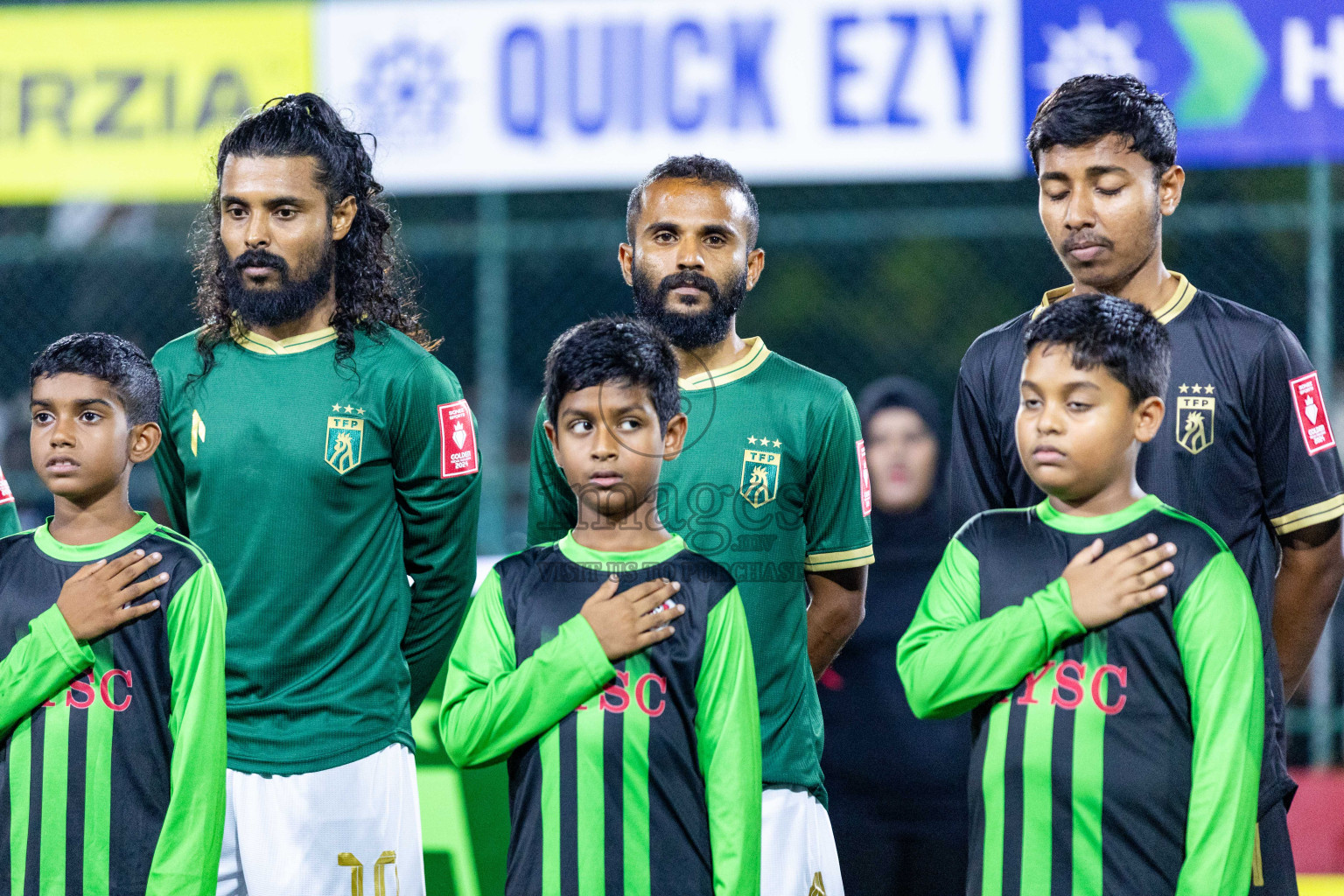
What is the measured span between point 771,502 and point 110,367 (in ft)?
4.44

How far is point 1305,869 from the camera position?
5.30 meters

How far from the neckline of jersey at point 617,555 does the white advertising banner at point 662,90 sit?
450 centimetres

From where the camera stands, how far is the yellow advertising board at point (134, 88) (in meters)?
7.29

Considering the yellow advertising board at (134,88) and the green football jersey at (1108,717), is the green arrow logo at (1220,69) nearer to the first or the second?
the yellow advertising board at (134,88)

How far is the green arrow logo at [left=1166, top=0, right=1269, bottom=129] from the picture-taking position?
21.9 feet

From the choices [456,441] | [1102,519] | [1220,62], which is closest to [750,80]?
[1220,62]

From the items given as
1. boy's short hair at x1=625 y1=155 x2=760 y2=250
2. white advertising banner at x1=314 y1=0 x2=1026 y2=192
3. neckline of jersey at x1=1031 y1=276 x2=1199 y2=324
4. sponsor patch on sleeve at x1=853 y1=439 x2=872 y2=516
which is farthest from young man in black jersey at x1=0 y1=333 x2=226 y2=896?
white advertising banner at x1=314 y1=0 x2=1026 y2=192

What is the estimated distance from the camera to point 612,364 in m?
2.72

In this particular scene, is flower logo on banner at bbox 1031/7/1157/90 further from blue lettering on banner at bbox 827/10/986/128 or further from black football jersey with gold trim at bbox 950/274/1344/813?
black football jersey with gold trim at bbox 950/274/1344/813

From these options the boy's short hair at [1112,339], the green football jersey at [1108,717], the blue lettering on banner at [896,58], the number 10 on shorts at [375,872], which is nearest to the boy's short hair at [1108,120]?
the boy's short hair at [1112,339]

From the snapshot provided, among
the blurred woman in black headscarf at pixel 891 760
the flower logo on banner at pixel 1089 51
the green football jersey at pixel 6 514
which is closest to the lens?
the green football jersey at pixel 6 514

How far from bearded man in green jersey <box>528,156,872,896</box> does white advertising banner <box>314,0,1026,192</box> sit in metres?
3.73

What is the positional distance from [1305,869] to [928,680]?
11.5 feet

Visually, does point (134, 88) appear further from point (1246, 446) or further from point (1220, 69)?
point (1246, 446)
